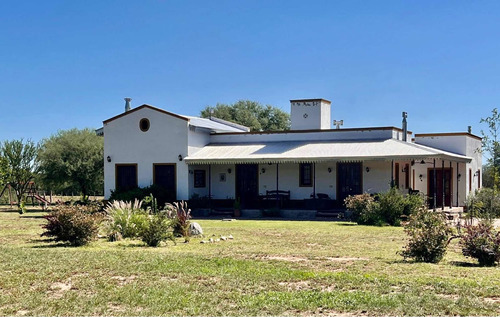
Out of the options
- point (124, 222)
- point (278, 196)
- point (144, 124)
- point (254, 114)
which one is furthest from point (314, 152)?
point (254, 114)

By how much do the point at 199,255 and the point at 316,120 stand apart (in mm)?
20235

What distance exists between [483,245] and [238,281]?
15.8 ft

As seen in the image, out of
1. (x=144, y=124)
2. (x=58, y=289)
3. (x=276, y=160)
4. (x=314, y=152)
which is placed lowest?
(x=58, y=289)

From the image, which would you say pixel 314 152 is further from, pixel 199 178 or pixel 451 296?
pixel 451 296

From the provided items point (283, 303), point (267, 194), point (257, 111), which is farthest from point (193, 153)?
point (257, 111)

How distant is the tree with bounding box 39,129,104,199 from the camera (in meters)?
36.7

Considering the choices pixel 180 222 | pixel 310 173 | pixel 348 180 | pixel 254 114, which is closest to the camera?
pixel 180 222

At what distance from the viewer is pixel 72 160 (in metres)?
37.1

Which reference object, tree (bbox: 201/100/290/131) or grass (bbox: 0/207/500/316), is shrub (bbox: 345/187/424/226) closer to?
grass (bbox: 0/207/500/316)

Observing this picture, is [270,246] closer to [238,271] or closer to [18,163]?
[238,271]

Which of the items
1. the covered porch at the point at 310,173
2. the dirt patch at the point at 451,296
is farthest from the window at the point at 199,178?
the dirt patch at the point at 451,296

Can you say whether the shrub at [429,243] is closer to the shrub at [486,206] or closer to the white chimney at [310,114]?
the shrub at [486,206]

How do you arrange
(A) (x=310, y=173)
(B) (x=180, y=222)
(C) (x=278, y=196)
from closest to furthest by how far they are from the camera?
(B) (x=180, y=222)
(C) (x=278, y=196)
(A) (x=310, y=173)

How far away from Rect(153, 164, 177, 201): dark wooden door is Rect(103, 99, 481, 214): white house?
0.16 ft
